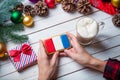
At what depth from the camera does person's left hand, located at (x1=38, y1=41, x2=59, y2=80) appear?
3.45ft

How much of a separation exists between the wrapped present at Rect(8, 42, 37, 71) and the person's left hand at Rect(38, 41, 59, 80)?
3 cm

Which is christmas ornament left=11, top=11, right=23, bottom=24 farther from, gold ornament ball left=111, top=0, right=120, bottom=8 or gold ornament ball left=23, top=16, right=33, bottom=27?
gold ornament ball left=111, top=0, right=120, bottom=8

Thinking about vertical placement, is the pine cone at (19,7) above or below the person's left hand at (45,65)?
above

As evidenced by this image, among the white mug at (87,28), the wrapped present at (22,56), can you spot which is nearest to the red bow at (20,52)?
the wrapped present at (22,56)

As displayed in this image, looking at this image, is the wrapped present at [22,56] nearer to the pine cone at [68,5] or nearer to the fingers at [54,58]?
the fingers at [54,58]

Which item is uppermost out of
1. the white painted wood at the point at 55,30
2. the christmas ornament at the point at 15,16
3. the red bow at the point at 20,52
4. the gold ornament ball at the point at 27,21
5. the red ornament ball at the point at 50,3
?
the red ornament ball at the point at 50,3

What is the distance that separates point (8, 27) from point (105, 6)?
413mm

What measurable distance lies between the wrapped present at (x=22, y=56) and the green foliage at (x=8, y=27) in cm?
3

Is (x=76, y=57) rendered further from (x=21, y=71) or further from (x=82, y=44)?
(x=21, y=71)

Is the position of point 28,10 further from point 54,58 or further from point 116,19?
point 116,19

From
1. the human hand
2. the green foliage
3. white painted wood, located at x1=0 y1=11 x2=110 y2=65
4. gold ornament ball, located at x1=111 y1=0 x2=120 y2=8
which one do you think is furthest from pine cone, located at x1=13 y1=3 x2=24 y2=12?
gold ornament ball, located at x1=111 y1=0 x2=120 y2=8

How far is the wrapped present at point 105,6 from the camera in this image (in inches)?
44.0

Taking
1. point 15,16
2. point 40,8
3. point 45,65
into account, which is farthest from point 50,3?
point 45,65

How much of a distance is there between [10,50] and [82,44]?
29 cm
